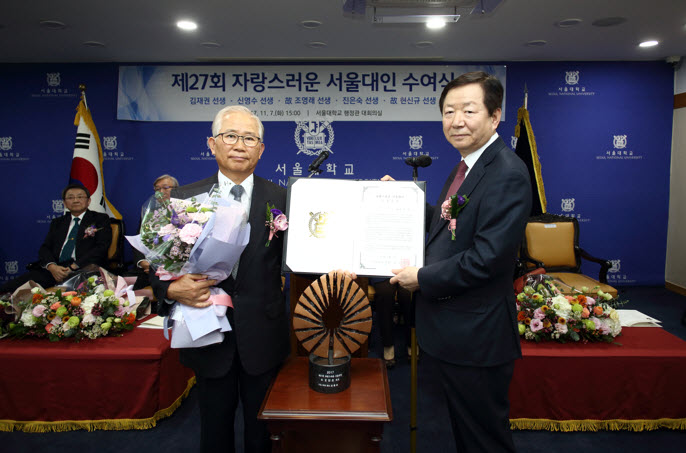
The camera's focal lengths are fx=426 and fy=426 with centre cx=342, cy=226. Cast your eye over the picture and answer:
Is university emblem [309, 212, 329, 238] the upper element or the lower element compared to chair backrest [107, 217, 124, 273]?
upper

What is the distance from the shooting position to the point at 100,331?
250 centimetres

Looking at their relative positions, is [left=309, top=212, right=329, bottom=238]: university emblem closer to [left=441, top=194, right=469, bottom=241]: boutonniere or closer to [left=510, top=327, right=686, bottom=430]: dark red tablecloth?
[left=441, top=194, right=469, bottom=241]: boutonniere

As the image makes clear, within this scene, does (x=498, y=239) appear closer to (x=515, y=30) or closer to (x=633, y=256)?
(x=515, y=30)

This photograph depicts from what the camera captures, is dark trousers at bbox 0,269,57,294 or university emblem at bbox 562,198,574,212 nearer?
dark trousers at bbox 0,269,57,294

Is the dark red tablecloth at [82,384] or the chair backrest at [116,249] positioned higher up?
the chair backrest at [116,249]

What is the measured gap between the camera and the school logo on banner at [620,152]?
544 cm

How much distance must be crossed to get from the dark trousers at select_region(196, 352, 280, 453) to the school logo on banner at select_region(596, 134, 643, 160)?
5.46 meters

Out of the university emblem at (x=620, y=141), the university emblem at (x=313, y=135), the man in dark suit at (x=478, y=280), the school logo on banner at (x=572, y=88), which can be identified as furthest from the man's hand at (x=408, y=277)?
the university emblem at (x=620, y=141)

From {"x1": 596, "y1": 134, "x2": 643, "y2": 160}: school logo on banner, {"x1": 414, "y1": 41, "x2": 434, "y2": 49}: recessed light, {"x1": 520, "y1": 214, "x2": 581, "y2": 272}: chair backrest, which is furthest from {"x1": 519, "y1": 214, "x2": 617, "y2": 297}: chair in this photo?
{"x1": 414, "y1": 41, "x2": 434, "y2": 49}: recessed light

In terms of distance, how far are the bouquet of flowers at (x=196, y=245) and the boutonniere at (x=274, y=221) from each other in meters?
→ 0.11

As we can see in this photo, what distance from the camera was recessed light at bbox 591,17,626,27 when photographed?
12.9ft

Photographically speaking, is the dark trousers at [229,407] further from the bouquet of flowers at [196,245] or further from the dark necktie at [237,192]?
the dark necktie at [237,192]

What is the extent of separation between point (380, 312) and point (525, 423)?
1.27 m

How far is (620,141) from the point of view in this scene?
17.8 ft
